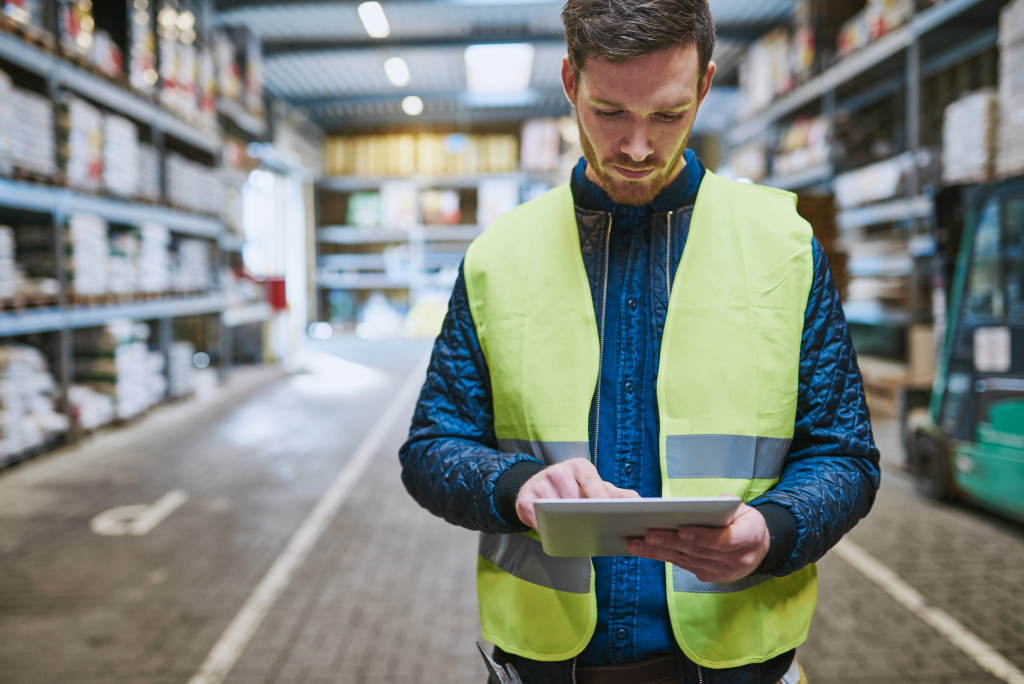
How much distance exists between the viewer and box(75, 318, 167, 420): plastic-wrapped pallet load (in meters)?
6.82

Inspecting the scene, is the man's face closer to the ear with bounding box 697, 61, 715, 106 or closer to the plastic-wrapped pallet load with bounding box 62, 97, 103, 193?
the ear with bounding box 697, 61, 715, 106

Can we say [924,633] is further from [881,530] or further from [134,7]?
[134,7]

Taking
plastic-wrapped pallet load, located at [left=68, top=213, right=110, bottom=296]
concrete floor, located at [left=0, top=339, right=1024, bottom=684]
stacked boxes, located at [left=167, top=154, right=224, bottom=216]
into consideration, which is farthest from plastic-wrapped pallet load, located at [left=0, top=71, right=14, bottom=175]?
stacked boxes, located at [left=167, top=154, right=224, bottom=216]

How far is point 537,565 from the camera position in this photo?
3.90 ft

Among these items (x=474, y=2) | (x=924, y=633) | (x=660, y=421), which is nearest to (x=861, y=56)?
(x=474, y=2)

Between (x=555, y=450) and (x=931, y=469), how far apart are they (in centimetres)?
447

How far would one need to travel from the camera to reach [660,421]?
1159 millimetres

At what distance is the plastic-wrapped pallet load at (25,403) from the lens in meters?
5.24

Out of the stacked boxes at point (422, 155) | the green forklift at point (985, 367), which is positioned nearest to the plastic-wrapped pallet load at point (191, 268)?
the green forklift at point (985, 367)

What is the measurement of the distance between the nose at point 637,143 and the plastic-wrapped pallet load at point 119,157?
270 inches

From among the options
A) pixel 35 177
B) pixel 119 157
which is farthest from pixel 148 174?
pixel 35 177

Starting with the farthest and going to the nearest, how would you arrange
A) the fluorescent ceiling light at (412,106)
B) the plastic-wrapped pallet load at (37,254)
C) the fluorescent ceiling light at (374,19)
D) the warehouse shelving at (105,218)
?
the fluorescent ceiling light at (412,106) < the fluorescent ceiling light at (374,19) < the plastic-wrapped pallet load at (37,254) < the warehouse shelving at (105,218)

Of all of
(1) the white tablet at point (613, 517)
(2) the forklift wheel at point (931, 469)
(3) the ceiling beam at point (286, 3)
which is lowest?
(2) the forklift wheel at point (931, 469)

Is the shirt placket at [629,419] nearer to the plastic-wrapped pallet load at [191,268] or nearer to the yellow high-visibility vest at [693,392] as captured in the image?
the yellow high-visibility vest at [693,392]
